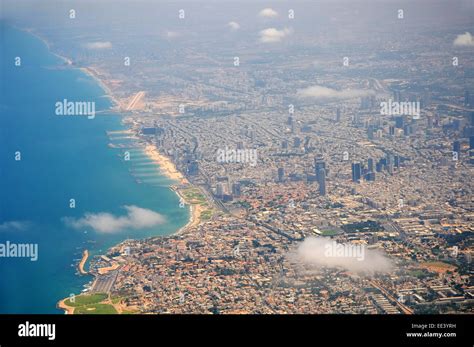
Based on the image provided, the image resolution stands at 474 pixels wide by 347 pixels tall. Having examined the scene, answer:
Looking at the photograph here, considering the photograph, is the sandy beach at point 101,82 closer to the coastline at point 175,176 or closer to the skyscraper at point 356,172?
the coastline at point 175,176

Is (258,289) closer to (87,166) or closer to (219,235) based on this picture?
(219,235)

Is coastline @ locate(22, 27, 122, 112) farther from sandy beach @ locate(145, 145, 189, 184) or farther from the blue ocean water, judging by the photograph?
sandy beach @ locate(145, 145, 189, 184)

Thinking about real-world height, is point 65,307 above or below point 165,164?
below

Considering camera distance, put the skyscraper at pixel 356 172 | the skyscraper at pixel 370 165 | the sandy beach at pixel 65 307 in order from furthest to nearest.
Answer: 1. the skyscraper at pixel 370 165
2. the skyscraper at pixel 356 172
3. the sandy beach at pixel 65 307

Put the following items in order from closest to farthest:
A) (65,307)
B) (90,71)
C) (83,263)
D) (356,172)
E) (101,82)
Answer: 1. (65,307)
2. (83,263)
3. (356,172)
4. (101,82)
5. (90,71)

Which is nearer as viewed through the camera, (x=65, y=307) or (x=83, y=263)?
→ (x=65, y=307)

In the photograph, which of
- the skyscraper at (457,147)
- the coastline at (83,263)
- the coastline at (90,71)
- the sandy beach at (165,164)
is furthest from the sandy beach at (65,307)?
the coastline at (90,71)

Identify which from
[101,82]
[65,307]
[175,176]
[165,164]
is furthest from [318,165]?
[101,82]

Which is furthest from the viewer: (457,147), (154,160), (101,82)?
(101,82)

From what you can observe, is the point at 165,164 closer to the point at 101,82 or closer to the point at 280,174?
the point at 280,174
